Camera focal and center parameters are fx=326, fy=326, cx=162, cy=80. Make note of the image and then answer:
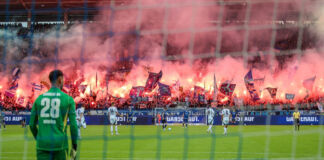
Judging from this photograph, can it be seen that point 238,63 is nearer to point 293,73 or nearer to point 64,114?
point 293,73

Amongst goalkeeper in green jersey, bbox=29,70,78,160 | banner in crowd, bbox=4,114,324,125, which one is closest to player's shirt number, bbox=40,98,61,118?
goalkeeper in green jersey, bbox=29,70,78,160

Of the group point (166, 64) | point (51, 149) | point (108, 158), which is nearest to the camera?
point (51, 149)

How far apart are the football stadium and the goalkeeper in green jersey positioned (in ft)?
16.6

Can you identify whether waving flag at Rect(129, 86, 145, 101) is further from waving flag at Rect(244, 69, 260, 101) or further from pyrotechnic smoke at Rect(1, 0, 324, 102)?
waving flag at Rect(244, 69, 260, 101)

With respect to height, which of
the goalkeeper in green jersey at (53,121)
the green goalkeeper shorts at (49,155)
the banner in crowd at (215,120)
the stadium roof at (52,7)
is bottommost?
the banner in crowd at (215,120)

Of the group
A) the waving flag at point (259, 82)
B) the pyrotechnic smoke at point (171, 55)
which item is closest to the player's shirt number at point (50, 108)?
the pyrotechnic smoke at point (171, 55)

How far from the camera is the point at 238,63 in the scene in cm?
3700

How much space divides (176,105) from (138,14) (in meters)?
11.1

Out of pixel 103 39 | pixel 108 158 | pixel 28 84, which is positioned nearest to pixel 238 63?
pixel 103 39

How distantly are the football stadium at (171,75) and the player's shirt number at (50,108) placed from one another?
17.1 ft

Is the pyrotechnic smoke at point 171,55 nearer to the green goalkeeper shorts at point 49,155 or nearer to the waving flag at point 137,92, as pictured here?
the waving flag at point 137,92

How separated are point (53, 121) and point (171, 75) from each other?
103ft

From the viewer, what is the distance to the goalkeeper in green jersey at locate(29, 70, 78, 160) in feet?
13.3

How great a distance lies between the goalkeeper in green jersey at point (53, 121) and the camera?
406cm
